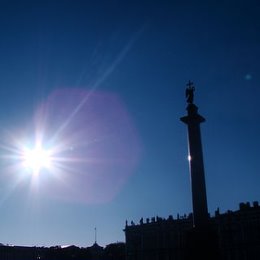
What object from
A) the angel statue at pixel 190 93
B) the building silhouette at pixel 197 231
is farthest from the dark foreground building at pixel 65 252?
the angel statue at pixel 190 93

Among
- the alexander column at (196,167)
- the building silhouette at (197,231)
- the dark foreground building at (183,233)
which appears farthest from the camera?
the dark foreground building at (183,233)

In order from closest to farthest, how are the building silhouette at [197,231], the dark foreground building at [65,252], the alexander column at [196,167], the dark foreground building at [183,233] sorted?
the building silhouette at [197,231] < the alexander column at [196,167] < the dark foreground building at [183,233] < the dark foreground building at [65,252]

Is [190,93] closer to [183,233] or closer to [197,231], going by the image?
[197,231]

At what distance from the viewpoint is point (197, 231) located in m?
21.8

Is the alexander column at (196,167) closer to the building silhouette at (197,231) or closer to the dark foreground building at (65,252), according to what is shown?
the building silhouette at (197,231)

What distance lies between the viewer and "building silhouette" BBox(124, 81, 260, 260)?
70.9 ft

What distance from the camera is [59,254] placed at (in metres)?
93.1

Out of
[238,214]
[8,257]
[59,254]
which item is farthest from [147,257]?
[8,257]

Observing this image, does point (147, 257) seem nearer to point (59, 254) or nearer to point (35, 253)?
point (59, 254)

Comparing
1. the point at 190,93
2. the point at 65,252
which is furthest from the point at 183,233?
the point at 65,252

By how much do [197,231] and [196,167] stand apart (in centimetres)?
377

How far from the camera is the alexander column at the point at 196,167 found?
22.8 metres

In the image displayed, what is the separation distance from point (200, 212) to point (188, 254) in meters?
2.56

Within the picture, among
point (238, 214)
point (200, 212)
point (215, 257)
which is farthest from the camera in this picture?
point (238, 214)
